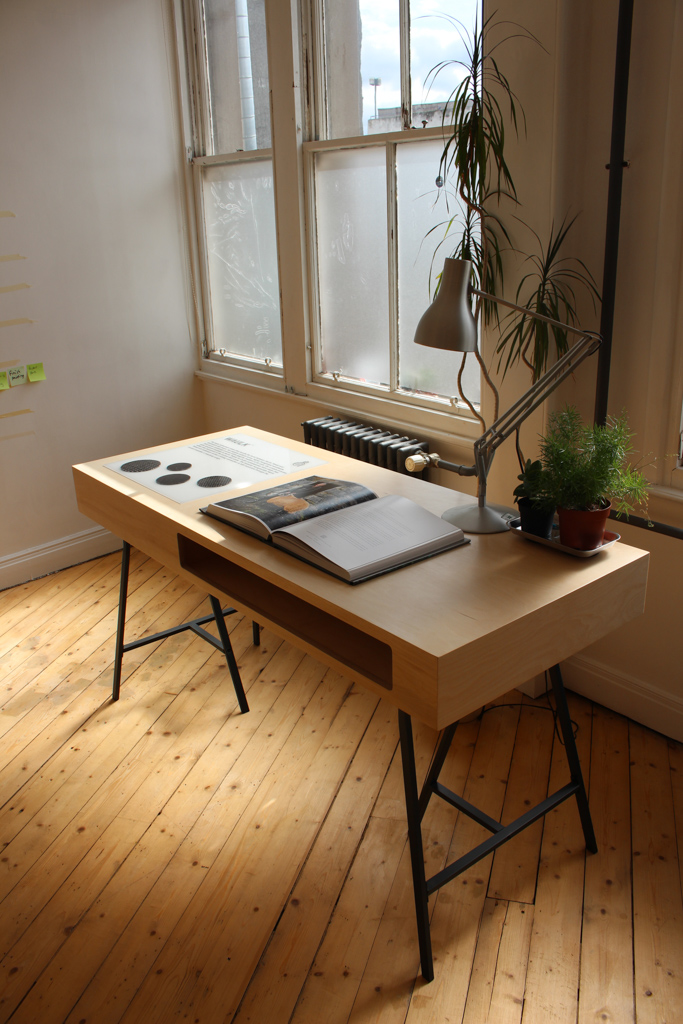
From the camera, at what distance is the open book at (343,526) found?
1.70 metres

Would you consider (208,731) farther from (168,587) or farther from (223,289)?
(223,289)

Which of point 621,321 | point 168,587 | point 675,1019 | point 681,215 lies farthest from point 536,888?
point 168,587

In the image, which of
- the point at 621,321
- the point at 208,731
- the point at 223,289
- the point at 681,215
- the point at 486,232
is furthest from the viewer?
the point at 223,289

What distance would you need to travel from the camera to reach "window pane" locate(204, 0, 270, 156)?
3.48 meters

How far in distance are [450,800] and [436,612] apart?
0.72m

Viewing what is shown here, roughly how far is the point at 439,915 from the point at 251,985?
0.46m

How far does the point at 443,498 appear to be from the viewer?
2117 millimetres

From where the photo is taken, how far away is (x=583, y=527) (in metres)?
1.69

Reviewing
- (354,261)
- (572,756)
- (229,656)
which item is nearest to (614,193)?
(354,261)

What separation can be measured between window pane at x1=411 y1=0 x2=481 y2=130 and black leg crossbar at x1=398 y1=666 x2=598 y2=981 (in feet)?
6.38

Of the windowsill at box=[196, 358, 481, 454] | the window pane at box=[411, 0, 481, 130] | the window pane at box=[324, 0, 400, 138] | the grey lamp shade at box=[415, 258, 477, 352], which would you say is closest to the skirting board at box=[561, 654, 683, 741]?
the windowsill at box=[196, 358, 481, 454]

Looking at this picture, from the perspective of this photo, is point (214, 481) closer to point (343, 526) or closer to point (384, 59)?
point (343, 526)

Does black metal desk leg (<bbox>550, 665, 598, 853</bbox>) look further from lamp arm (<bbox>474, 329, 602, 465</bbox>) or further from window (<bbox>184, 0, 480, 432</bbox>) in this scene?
window (<bbox>184, 0, 480, 432</bbox>)

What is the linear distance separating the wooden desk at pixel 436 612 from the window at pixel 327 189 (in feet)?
4.05
